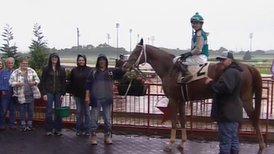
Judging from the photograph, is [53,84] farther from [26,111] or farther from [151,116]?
[151,116]

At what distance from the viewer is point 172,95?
8195mm

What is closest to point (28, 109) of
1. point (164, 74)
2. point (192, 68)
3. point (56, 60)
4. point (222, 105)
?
point (56, 60)

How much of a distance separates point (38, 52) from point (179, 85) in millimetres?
5917

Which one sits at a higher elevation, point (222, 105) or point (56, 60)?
point (56, 60)

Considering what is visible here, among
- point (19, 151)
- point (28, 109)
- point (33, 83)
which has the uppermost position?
point (33, 83)

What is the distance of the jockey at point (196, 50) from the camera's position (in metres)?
7.77

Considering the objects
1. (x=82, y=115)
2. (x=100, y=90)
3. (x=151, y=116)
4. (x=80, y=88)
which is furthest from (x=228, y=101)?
(x=151, y=116)

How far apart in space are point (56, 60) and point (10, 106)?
1829 millimetres

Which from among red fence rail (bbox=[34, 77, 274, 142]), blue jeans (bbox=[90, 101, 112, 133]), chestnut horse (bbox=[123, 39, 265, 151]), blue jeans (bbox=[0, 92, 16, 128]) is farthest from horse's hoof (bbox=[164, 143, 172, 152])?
blue jeans (bbox=[0, 92, 16, 128])

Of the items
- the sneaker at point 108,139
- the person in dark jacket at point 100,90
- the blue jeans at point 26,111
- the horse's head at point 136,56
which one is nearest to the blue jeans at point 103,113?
the person in dark jacket at point 100,90

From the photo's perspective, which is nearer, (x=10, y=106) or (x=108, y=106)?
(x=108, y=106)

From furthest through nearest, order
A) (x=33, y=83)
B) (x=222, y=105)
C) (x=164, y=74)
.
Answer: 1. (x=33, y=83)
2. (x=164, y=74)
3. (x=222, y=105)

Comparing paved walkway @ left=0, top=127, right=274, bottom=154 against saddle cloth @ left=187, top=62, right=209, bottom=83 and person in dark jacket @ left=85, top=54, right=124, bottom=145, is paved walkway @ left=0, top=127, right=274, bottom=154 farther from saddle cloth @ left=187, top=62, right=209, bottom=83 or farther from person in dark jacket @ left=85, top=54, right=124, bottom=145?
saddle cloth @ left=187, top=62, right=209, bottom=83

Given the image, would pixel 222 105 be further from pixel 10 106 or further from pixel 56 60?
pixel 10 106
